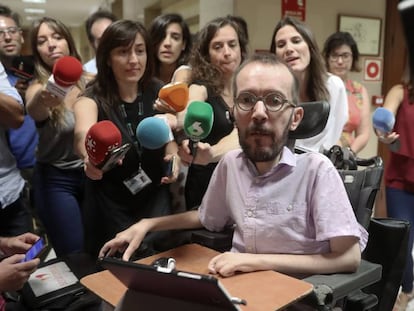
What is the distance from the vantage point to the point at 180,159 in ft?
5.18

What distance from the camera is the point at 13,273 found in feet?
4.16

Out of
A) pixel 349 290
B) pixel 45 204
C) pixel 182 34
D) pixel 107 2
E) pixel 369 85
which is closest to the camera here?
pixel 349 290

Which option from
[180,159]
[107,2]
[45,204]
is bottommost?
[45,204]

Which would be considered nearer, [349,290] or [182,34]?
[349,290]

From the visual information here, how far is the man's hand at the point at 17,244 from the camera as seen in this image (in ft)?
4.88

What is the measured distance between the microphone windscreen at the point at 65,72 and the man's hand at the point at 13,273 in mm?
601

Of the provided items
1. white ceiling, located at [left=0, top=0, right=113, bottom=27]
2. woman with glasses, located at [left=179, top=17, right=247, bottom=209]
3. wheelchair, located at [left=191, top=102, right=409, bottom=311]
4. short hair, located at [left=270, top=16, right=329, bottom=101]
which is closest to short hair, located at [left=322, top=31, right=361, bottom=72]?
short hair, located at [left=270, top=16, right=329, bottom=101]

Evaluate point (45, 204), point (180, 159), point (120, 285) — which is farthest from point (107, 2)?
point (120, 285)

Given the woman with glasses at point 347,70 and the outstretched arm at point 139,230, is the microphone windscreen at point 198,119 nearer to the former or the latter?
the outstretched arm at point 139,230

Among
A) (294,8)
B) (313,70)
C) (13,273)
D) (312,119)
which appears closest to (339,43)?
(294,8)

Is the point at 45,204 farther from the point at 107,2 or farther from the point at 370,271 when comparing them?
the point at 107,2

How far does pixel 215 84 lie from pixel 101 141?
743mm

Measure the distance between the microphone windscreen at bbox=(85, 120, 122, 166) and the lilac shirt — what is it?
399 millimetres

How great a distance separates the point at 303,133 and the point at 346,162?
0.78 ft
